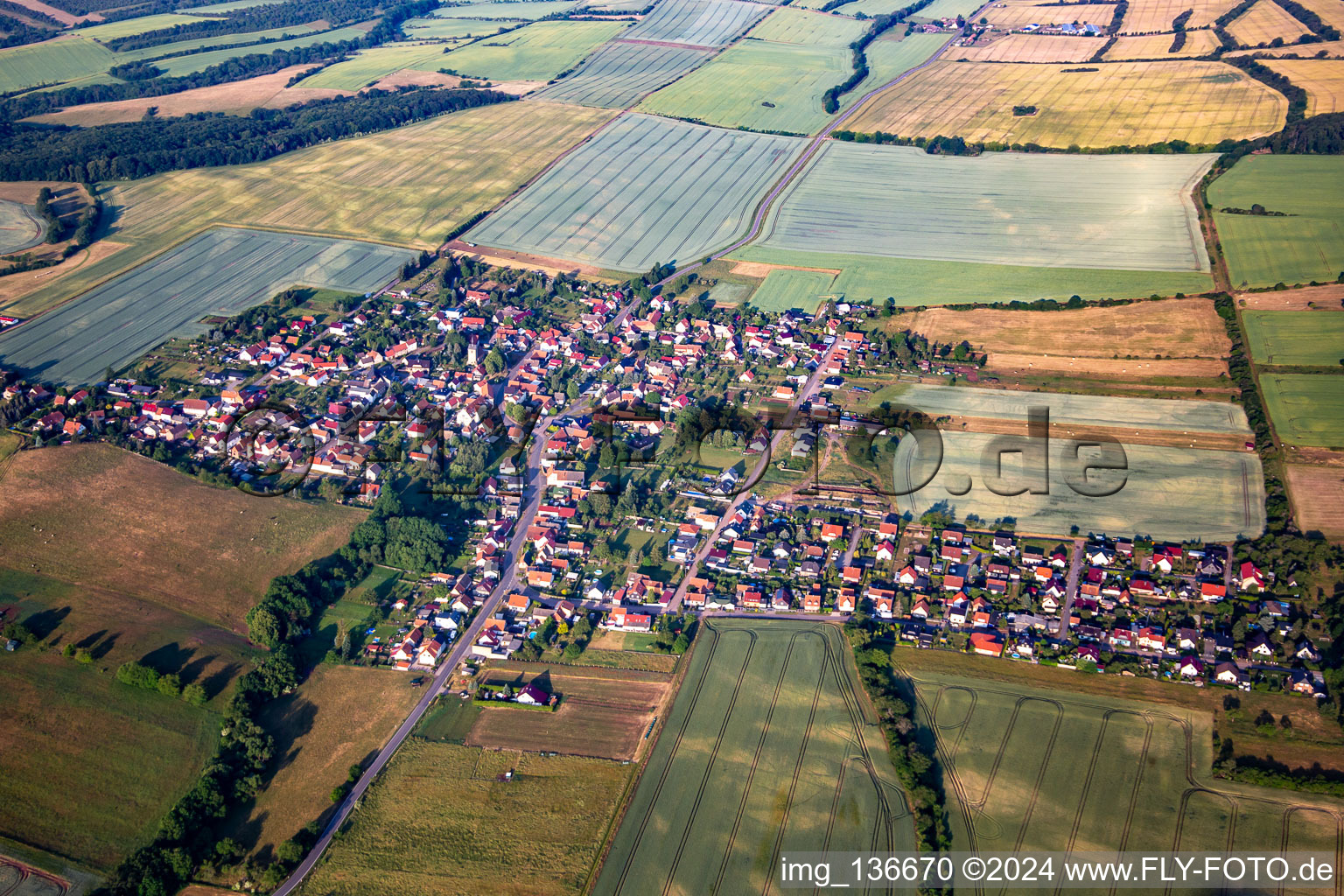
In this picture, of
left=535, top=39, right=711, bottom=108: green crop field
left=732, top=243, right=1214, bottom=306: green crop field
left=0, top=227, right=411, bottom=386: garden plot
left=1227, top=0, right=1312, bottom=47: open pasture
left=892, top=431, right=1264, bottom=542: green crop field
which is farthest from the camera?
left=535, top=39, right=711, bottom=108: green crop field

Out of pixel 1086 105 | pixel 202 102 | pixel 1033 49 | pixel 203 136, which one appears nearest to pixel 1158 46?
pixel 1033 49

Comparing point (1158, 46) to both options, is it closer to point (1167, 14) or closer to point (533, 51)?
point (1167, 14)

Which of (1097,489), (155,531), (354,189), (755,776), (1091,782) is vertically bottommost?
(1091,782)

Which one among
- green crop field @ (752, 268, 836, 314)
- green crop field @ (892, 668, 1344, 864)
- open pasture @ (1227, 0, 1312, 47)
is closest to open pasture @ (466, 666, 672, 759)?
green crop field @ (892, 668, 1344, 864)

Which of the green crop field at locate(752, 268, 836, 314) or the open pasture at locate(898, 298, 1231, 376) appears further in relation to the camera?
the green crop field at locate(752, 268, 836, 314)

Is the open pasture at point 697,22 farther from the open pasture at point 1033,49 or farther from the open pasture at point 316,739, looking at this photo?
the open pasture at point 316,739

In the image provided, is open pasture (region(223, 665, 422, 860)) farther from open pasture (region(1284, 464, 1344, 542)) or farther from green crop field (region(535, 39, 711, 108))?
green crop field (region(535, 39, 711, 108))

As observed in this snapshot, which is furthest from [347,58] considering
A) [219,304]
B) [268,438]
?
[268,438]
